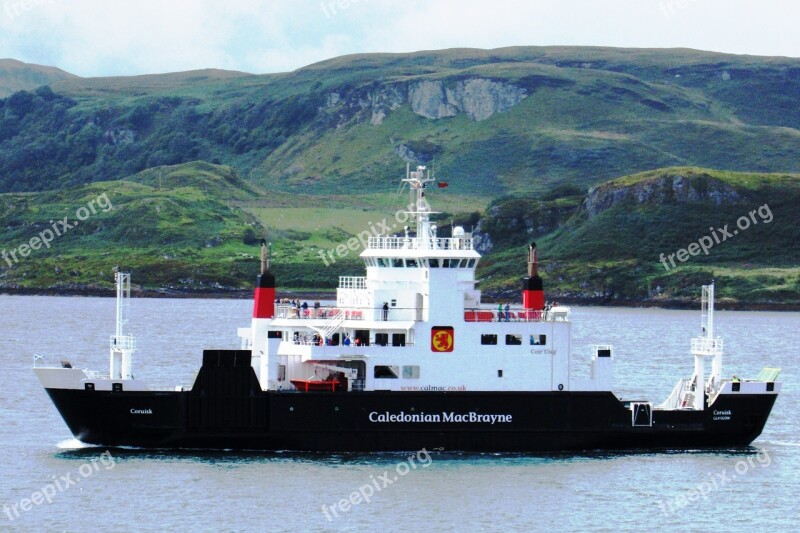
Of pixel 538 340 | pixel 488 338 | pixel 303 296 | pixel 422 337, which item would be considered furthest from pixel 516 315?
pixel 303 296

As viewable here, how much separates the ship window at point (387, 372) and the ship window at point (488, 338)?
2214 millimetres

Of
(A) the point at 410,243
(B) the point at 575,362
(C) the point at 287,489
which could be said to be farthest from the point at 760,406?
(B) the point at 575,362

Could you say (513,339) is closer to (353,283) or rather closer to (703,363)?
(353,283)

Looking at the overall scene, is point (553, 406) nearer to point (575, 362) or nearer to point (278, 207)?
point (575, 362)

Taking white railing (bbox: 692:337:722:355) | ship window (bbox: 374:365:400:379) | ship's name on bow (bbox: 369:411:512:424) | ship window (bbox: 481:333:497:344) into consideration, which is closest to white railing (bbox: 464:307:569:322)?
ship window (bbox: 481:333:497:344)

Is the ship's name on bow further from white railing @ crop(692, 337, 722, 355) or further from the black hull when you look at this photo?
white railing @ crop(692, 337, 722, 355)

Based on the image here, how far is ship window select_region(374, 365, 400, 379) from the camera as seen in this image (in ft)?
117

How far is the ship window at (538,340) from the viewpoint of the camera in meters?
36.1

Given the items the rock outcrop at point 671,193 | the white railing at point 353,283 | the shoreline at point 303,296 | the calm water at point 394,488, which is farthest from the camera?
the rock outcrop at point 671,193

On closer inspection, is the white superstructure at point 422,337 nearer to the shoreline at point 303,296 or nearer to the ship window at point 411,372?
the ship window at point 411,372

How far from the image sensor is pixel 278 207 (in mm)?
196750

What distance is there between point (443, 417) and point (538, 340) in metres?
3.11

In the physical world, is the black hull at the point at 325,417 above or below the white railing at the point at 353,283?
below

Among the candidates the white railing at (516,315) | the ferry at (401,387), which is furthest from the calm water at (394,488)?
the white railing at (516,315)
